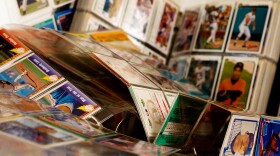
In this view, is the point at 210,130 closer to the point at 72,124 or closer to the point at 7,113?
the point at 72,124

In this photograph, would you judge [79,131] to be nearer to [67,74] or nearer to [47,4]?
[67,74]

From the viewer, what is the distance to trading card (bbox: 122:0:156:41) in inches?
67.2

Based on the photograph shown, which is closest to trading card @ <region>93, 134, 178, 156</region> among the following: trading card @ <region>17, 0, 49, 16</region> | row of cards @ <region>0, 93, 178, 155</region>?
row of cards @ <region>0, 93, 178, 155</region>

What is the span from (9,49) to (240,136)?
2.32ft

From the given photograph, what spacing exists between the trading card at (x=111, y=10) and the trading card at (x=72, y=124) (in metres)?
0.89

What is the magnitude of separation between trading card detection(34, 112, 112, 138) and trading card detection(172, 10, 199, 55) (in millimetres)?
1289

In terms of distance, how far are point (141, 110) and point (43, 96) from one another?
25 centimetres

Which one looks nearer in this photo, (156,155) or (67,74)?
(156,155)

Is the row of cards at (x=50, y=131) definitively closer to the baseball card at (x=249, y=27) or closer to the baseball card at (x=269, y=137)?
the baseball card at (x=269, y=137)

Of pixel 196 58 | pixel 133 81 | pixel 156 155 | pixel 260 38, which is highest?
pixel 260 38

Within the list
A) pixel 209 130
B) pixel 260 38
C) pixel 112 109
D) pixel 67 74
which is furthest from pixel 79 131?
pixel 260 38

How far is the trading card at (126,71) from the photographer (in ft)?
3.16

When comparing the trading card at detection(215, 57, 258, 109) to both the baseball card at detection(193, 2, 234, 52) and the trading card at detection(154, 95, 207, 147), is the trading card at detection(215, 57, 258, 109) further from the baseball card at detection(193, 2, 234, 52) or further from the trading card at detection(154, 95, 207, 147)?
A: the trading card at detection(154, 95, 207, 147)

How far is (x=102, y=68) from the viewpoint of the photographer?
1.05 metres
